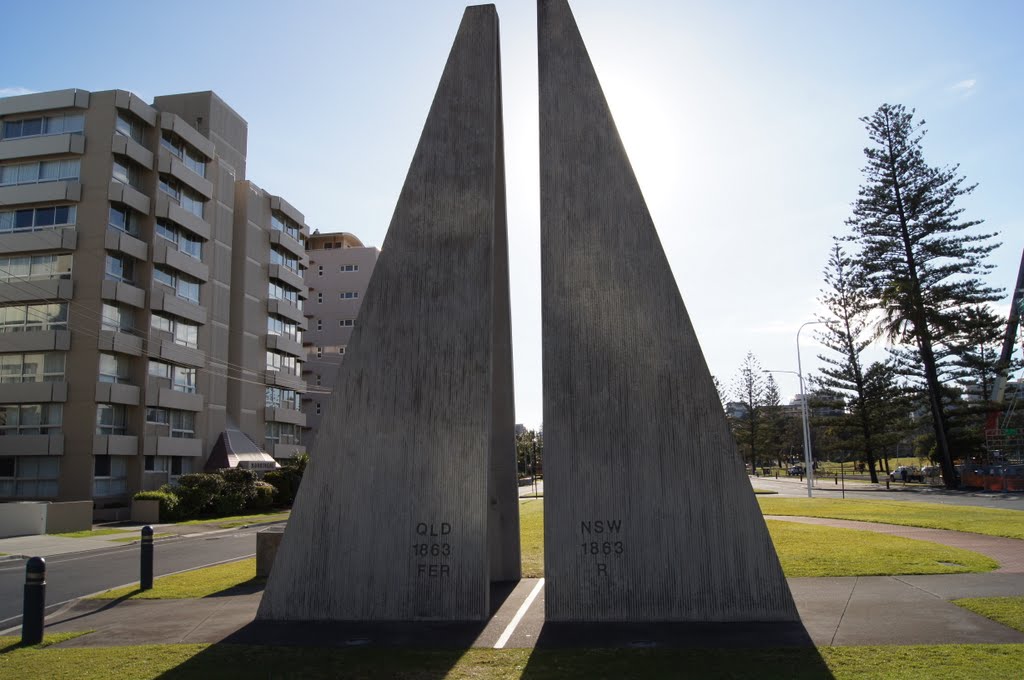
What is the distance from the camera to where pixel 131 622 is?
28.0ft

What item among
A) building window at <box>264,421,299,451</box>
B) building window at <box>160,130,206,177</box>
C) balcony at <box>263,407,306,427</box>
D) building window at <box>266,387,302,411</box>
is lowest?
building window at <box>264,421,299,451</box>

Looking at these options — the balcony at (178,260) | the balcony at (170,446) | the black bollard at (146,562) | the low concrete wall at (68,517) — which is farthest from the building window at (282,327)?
the black bollard at (146,562)

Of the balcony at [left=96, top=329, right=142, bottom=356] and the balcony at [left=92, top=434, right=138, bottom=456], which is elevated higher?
the balcony at [left=96, top=329, right=142, bottom=356]

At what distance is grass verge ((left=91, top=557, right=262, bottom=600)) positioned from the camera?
34.7 ft

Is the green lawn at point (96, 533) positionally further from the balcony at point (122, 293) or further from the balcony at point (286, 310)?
the balcony at point (286, 310)

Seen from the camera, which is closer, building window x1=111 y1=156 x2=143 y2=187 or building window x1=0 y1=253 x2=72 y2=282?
building window x1=0 y1=253 x2=72 y2=282

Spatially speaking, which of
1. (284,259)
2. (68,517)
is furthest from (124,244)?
(284,259)

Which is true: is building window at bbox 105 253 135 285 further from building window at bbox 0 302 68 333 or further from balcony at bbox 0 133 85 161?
balcony at bbox 0 133 85 161

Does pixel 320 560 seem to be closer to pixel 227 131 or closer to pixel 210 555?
pixel 210 555

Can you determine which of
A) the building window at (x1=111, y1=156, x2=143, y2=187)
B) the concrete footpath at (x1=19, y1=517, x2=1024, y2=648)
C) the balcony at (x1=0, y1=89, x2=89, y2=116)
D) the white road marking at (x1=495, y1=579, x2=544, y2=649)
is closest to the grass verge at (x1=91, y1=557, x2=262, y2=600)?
the concrete footpath at (x1=19, y1=517, x2=1024, y2=648)

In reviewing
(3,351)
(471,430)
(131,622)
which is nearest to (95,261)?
(3,351)

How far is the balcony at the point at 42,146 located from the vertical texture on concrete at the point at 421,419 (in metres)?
30.4

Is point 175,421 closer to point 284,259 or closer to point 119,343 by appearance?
point 119,343

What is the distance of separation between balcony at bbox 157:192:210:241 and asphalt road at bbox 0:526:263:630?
19.5 meters
